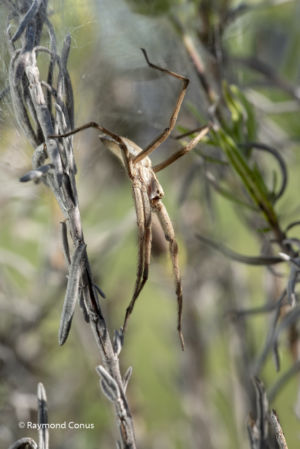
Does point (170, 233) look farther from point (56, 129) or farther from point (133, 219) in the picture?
point (133, 219)

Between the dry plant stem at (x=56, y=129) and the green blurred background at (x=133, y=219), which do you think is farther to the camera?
the green blurred background at (x=133, y=219)

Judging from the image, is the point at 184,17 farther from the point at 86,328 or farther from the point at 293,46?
the point at 86,328

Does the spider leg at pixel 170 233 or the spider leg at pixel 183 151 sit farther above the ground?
the spider leg at pixel 183 151

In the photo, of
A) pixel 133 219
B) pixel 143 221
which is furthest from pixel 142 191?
pixel 133 219

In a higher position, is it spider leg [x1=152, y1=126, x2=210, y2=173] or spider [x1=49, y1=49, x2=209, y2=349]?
spider leg [x1=152, y1=126, x2=210, y2=173]

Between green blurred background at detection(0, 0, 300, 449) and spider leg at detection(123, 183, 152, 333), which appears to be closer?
spider leg at detection(123, 183, 152, 333)

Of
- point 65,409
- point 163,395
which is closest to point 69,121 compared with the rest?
point 65,409
